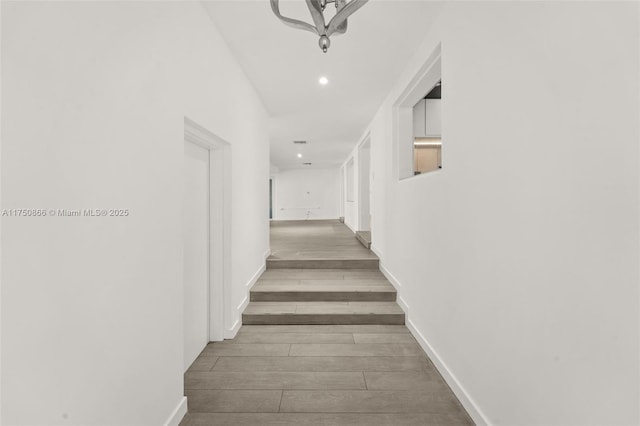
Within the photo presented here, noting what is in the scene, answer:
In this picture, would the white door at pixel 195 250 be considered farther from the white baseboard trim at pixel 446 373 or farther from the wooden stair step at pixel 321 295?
the white baseboard trim at pixel 446 373

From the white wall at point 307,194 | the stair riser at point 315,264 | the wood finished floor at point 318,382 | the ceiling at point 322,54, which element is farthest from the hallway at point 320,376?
the white wall at point 307,194

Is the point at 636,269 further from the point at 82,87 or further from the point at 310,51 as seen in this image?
the point at 310,51

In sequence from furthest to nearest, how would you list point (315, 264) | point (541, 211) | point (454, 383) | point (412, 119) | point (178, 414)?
1. point (315, 264)
2. point (412, 119)
3. point (454, 383)
4. point (178, 414)
5. point (541, 211)

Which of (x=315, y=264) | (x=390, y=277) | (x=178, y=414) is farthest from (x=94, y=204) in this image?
(x=315, y=264)

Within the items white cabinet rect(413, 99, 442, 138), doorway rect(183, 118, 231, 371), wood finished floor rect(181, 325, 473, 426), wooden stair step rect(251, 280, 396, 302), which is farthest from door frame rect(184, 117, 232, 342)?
white cabinet rect(413, 99, 442, 138)

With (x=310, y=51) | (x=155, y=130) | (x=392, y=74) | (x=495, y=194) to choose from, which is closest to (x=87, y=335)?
(x=155, y=130)

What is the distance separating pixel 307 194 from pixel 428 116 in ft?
31.4

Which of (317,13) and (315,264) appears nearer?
(317,13)

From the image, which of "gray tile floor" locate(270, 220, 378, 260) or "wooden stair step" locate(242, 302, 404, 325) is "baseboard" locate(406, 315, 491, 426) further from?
"gray tile floor" locate(270, 220, 378, 260)

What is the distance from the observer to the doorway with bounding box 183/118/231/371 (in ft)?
7.74

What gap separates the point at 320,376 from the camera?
2.29 meters

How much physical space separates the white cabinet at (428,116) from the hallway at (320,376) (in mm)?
1989

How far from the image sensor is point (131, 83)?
1.33 metres

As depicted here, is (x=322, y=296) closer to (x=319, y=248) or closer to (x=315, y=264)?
(x=315, y=264)
